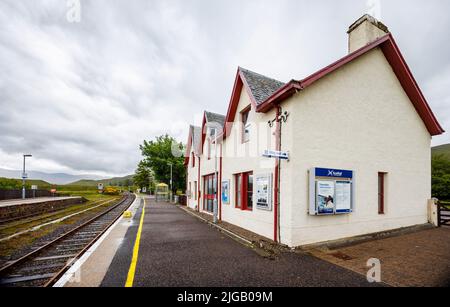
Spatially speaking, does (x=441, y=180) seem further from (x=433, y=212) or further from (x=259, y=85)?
(x=259, y=85)

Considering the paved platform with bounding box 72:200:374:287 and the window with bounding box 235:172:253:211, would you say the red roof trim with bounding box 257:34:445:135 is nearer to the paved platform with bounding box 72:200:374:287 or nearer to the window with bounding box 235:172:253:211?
the window with bounding box 235:172:253:211

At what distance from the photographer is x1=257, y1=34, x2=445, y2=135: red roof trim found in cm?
762

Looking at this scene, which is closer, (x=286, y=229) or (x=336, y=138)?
(x=286, y=229)

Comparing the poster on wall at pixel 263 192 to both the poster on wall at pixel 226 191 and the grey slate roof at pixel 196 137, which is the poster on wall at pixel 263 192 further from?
the grey slate roof at pixel 196 137

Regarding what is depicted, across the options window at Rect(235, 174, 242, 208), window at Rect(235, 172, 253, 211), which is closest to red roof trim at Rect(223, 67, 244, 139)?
window at Rect(235, 174, 242, 208)

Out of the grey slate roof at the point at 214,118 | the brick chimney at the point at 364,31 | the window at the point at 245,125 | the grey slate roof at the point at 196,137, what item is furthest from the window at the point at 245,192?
the grey slate roof at the point at 196,137

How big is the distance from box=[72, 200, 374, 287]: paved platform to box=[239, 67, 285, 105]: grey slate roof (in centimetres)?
608

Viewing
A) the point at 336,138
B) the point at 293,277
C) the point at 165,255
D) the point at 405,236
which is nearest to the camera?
the point at 293,277

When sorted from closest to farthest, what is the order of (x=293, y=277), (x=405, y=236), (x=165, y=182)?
(x=293, y=277) < (x=405, y=236) < (x=165, y=182)
